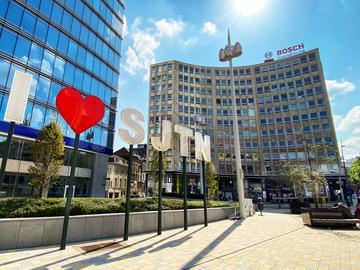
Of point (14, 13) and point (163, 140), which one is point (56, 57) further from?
point (163, 140)

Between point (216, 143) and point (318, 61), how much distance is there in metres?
29.0

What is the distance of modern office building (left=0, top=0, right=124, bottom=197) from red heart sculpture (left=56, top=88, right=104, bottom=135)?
15.3m

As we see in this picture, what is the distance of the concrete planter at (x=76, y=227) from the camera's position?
19.6ft

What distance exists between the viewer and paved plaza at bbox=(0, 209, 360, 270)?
16.8 feet

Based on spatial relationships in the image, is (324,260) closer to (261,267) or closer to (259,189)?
(261,267)

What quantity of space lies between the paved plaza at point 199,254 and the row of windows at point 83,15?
25.5 m

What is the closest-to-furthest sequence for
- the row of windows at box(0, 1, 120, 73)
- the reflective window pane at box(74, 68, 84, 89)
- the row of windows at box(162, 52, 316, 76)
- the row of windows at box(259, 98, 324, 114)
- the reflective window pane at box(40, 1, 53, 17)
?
1. the row of windows at box(0, 1, 120, 73)
2. the reflective window pane at box(40, 1, 53, 17)
3. the reflective window pane at box(74, 68, 84, 89)
4. the row of windows at box(259, 98, 324, 114)
5. the row of windows at box(162, 52, 316, 76)

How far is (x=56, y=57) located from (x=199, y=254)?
1007 inches

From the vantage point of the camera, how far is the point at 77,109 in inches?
295

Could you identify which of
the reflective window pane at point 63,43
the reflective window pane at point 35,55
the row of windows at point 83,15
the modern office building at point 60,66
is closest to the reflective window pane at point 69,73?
the modern office building at point 60,66

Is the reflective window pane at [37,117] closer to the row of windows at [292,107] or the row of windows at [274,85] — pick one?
the row of windows at [274,85]

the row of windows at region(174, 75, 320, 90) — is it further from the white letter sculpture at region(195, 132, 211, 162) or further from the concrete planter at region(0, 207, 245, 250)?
the concrete planter at region(0, 207, 245, 250)

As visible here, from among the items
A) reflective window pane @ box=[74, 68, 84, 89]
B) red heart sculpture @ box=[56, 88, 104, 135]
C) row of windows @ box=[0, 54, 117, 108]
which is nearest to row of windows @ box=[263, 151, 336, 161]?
row of windows @ box=[0, 54, 117, 108]

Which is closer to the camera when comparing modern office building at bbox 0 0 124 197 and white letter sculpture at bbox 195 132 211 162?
white letter sculpture at bbox 195 132 211 162
